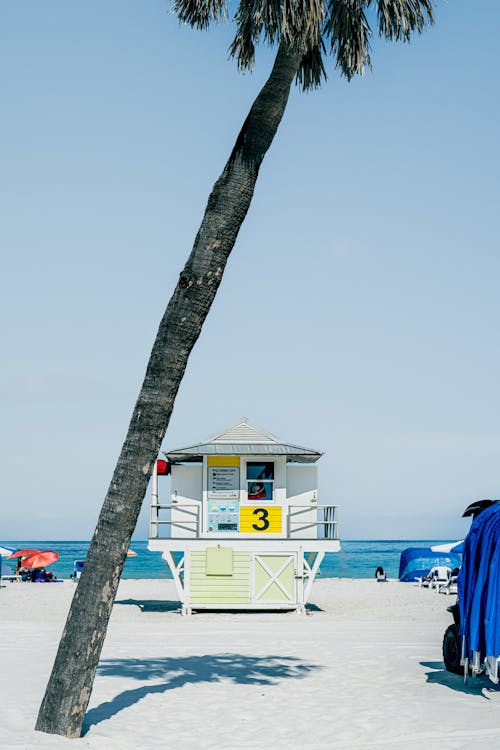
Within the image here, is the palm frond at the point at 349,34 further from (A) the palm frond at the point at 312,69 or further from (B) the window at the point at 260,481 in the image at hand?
(B) the window at the point at 260,481

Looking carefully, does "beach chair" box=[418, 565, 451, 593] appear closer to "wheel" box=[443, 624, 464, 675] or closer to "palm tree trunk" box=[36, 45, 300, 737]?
"wheel" box=[443, 624, 464, 675]

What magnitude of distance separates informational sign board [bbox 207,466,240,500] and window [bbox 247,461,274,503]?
0.34 metres

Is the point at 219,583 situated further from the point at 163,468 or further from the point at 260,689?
the point at 260,689

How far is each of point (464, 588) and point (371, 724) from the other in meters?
2.84

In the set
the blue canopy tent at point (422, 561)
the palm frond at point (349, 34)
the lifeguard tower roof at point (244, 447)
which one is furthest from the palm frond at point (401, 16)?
the blue canopy tent at point (422, 561)

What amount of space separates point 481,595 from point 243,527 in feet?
41.2

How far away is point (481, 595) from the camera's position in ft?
37.9

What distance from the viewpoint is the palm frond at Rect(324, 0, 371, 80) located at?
37.7 ft

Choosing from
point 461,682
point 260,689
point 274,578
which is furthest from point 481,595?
point 274,578

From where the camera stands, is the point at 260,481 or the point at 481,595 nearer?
the point at 481,595

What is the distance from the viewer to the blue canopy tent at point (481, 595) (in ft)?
36.7

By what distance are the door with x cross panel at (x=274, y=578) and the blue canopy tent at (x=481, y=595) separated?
1166 centimetres

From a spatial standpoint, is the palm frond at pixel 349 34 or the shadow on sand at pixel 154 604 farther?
the shadow on sand at pixel 154 604

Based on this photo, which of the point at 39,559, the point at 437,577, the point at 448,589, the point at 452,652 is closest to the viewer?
the point at 452,652
